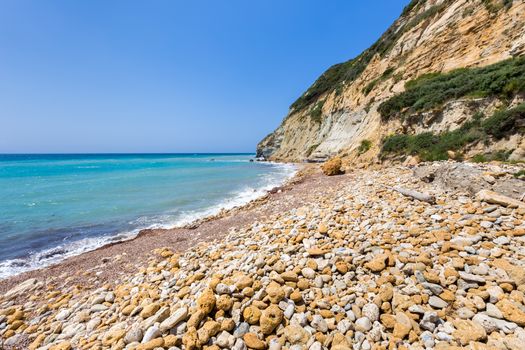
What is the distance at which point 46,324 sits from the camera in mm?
4863

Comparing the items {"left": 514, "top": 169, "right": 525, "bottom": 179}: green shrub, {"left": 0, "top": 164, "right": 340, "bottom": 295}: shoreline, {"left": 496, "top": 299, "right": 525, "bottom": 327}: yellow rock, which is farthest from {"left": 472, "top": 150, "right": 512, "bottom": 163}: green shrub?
{"left": 496, "top": 299, "right": 525, "bottom": 327}: yellow rock

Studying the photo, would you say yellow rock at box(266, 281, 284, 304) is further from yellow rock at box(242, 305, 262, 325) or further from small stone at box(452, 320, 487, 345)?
small stone at box(452, 320, 487, 345)

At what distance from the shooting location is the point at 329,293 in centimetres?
368

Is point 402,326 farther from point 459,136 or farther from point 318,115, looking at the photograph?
point 318,115

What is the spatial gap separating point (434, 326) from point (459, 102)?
15386 millimetres

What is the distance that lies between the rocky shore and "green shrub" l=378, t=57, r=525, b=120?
8.88 metres

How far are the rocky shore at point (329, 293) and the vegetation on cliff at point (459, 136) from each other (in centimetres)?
601

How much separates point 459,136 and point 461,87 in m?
3.92

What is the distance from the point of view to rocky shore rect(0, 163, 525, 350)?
301cm

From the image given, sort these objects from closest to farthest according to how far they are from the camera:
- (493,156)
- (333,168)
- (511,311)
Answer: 1. (511,311)
2. (493,156)
3. (333,168)

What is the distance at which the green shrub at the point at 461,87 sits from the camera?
1165 cm

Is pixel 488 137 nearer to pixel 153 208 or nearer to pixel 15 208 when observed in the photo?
pixel 153 208

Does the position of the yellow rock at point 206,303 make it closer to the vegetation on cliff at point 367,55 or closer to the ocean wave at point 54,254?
the ocean wave at point 54,254

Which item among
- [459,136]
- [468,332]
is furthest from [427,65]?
[468,332]
